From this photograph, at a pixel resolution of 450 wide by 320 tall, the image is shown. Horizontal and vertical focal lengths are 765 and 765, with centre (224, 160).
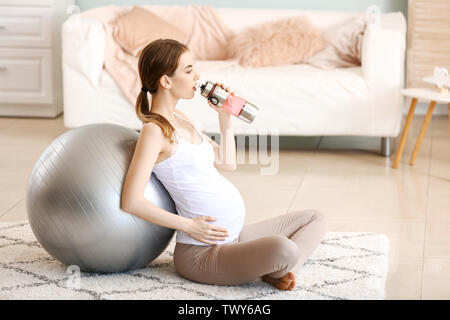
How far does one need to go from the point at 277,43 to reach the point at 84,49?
42.1 inches

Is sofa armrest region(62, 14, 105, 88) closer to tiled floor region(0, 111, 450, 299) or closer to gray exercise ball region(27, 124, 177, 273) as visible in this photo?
tiled floor region(0, 111, 450, 299)

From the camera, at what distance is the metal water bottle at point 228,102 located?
7.10 ft

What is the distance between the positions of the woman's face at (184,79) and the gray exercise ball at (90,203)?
0.70ft

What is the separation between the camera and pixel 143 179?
6.82 feet

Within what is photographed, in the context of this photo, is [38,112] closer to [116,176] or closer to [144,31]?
[144,31]

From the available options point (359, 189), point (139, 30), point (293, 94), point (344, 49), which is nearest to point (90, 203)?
point (359, 189)

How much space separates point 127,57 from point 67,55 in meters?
0.33

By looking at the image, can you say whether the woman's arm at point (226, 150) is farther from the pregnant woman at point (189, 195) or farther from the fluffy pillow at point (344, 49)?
the fluffy pillow at point (344, 49)

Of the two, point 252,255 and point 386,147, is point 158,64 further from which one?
point 386,147

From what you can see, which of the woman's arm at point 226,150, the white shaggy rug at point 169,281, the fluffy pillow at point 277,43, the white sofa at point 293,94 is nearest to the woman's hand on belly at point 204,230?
the white shaggy rug at point 169,281

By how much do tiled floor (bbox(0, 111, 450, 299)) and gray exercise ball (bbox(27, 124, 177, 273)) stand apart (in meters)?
0.73

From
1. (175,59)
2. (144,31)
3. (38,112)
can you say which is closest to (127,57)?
(144,31)
